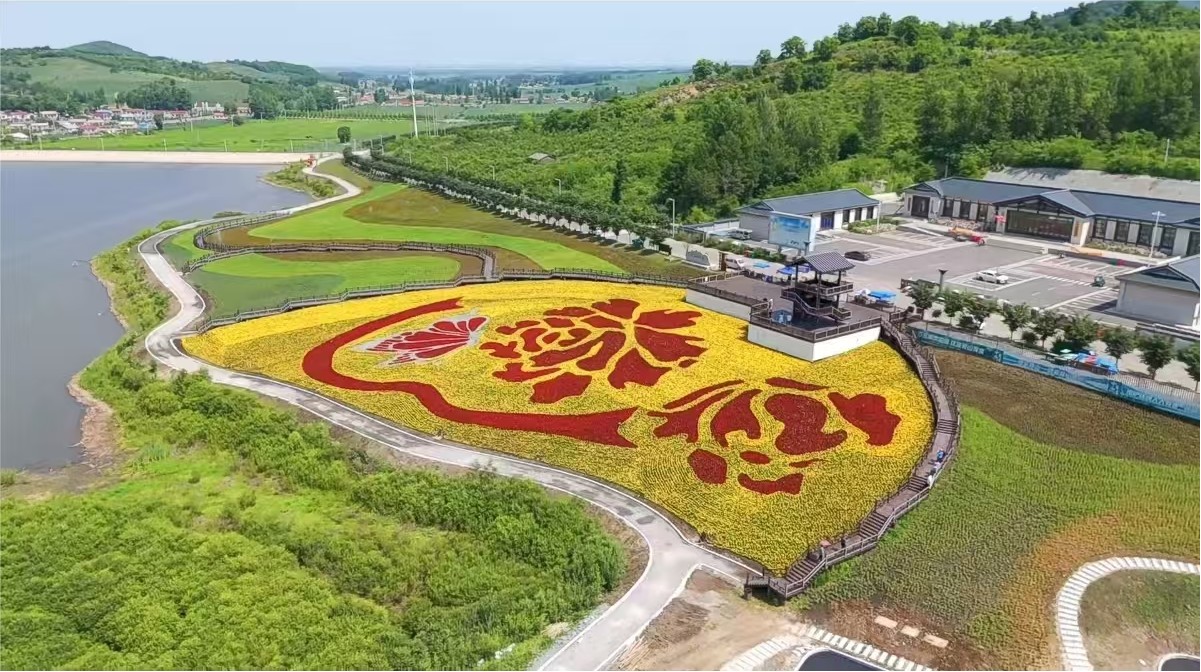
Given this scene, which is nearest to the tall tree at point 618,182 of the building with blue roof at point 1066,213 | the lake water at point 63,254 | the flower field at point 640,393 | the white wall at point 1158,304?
the building with blue roof at point 1066,213

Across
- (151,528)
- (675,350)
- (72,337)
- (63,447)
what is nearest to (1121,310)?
(675,350)

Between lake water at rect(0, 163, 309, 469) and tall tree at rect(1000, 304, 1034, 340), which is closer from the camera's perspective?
lake water at rect(0, 163, 309, 469)

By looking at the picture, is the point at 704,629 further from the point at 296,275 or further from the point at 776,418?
the point at 296,275

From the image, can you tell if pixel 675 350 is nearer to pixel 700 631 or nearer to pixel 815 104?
pixel 700 631

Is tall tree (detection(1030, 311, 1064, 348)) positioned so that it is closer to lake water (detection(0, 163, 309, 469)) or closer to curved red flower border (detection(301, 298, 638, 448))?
curved red flower border (detection(301, 298, 638, 448))

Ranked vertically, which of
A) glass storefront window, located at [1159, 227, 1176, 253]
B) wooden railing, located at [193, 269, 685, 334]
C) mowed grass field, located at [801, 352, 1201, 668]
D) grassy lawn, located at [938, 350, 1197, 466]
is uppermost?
glass storefront window, located at [1159, 227, 1176, 253]

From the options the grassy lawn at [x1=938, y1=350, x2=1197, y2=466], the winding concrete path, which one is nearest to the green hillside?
the grassy lawn at [x1=938, y1=350, x2=1197, y2=466]

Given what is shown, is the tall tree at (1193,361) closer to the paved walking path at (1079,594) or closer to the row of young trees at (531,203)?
the paved walking path at (1079,594)
